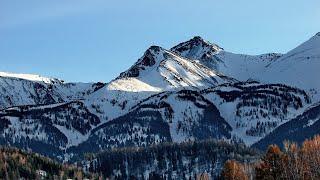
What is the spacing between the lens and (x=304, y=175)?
18525 cm

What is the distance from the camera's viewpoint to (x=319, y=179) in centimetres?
17612

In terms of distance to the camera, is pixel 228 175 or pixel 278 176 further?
pixel 228 175

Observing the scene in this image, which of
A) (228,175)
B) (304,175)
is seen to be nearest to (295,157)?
(304,175)

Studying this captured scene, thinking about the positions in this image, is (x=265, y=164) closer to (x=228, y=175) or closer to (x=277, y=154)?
(x=277, y=154)

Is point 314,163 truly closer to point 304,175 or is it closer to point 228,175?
point 304,175

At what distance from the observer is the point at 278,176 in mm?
173125

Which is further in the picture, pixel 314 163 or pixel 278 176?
pixel 314 163

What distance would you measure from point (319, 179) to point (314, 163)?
1715 cm

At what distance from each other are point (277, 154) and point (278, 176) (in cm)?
542

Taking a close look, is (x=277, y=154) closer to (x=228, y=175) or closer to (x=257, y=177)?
(x=257, y=177)

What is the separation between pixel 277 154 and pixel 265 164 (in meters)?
3.89

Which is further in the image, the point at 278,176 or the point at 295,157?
the point at 295,157

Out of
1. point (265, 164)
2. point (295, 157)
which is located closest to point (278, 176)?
point (265, 164)

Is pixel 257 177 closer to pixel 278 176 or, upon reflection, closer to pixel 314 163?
pixel 278 176
